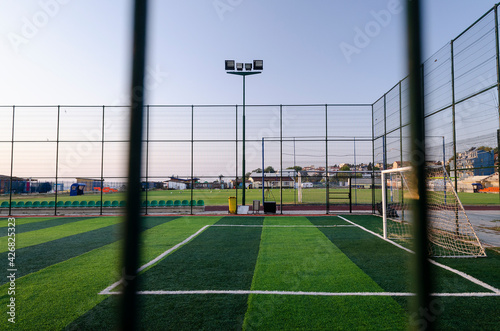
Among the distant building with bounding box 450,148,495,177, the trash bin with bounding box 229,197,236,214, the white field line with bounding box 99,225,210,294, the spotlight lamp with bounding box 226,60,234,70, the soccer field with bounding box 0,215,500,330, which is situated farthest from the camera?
the spotlight lamp with bounding box 226,60,234,70

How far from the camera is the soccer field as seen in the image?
3271 millimetres

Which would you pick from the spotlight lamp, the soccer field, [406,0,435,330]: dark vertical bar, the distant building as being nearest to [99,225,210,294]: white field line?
the soccer field

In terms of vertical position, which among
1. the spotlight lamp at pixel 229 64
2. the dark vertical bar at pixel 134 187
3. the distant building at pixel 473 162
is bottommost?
the dark vertical bar at pixel 134 187

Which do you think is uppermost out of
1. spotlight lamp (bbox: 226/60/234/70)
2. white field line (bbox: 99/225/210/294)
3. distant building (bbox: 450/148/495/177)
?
spotlight lamp (bbox: 226/60/234/70)

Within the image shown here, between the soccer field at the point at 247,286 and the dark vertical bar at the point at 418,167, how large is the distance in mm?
79

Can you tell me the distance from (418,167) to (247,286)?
13.4 feet

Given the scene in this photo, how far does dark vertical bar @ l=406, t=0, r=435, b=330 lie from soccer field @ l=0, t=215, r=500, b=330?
0.26 ft

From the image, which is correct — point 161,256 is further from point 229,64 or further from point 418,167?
point 229,64

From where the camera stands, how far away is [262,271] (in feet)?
16.8

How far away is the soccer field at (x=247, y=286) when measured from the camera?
3271 millimetres

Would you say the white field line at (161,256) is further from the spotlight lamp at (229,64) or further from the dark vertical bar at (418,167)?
the spotlight lamp at (229,64)

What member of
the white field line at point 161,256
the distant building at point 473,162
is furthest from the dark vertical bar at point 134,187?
the distant building at point 473,162

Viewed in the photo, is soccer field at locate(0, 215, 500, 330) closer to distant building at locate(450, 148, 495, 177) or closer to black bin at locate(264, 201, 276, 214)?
distant building at locate(450, 148, 495, 177)

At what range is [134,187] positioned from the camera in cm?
71
